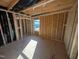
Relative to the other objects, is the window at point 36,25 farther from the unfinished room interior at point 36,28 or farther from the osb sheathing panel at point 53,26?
the osb sheathing panel at point 53,26

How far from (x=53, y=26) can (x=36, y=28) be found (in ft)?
5.66

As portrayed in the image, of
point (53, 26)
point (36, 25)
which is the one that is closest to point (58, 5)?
point (53, 26)

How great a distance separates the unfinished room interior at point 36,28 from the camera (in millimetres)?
3450

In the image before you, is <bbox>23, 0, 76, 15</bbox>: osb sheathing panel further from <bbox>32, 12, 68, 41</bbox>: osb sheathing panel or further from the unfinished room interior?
<bbox>32, 12, 68, 41</bbox>: osb sheathing panel

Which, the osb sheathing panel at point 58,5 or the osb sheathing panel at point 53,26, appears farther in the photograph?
the osb sheathing panel at point 53,26

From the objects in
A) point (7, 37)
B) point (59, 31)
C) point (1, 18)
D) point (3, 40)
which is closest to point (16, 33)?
point (7, 37)

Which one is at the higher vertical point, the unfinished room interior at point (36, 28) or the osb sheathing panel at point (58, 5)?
the osb sheathing panel at point (58, 5)

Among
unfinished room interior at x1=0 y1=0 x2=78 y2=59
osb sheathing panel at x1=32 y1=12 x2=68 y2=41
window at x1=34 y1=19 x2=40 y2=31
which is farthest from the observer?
window at x1=34 y1=19 x2=40 y2=31

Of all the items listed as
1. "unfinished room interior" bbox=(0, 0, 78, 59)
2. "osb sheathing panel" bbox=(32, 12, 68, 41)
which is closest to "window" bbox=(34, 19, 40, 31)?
"unfinished room interior" bbox=(0, 0, 78, 59)

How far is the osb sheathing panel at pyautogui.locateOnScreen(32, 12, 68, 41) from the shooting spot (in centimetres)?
500

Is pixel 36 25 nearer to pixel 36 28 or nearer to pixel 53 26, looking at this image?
pixel 36 28

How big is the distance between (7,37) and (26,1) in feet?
7.58

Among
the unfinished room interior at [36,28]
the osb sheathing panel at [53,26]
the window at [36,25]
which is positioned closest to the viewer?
the unfinished room interior at [36,28]

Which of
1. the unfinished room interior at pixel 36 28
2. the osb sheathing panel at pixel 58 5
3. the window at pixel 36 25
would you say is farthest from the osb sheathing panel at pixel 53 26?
the osb sheathing panel at pixel 58 5
